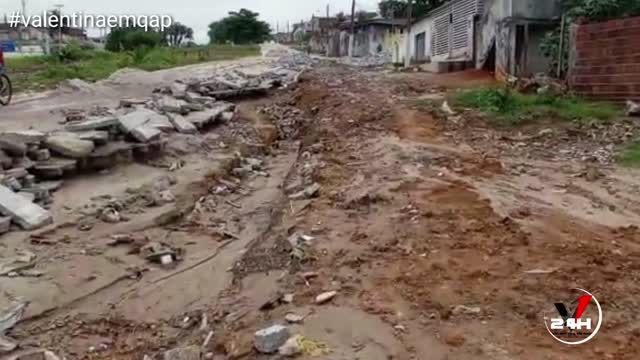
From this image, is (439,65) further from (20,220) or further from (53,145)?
(20,220)

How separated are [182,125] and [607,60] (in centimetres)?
724

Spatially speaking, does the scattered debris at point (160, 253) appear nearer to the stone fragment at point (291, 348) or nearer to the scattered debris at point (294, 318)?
the scattered debris at point (294, 318)

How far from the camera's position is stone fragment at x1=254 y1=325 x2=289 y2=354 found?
3.28 m

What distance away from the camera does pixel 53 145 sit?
301 inches

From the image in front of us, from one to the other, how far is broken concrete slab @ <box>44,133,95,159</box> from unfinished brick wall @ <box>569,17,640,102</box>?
8.40 metres

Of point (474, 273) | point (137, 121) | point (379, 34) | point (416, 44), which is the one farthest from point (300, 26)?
point (474, 273)

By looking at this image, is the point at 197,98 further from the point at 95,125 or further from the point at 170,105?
the point at 95,125

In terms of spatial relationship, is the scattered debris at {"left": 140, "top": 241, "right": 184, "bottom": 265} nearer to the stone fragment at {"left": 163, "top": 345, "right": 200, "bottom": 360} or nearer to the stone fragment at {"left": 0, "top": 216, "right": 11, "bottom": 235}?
the stone fragment at {"left": 0, "top": 216, "right": 11, "bottom": 235}

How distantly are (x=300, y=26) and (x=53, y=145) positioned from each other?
76.5 m

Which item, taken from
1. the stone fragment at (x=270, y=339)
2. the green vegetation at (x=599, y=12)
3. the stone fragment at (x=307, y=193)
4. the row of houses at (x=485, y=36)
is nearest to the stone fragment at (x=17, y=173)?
the stone fragment at (x=307, y=193)

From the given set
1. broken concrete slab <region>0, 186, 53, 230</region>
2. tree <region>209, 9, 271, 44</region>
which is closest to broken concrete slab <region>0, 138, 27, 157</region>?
broken concrete slab <region>0, 186, 53, 230</region>

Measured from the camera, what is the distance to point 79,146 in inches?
306

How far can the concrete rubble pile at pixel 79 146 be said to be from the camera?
619 centimetres

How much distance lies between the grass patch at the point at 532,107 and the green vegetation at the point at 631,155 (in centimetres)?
Result: 158
